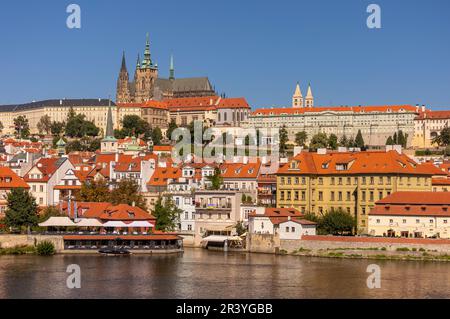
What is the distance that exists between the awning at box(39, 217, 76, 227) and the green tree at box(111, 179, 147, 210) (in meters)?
5.74

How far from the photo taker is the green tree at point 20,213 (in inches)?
2394

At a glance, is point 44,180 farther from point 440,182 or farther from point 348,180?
point 440,182

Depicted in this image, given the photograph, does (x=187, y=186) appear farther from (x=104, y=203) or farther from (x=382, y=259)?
(x=382, y=259)

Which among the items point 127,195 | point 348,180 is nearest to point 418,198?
point 348,180

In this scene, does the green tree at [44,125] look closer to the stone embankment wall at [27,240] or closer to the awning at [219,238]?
the awning at [219,238]

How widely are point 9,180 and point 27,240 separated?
504 inches

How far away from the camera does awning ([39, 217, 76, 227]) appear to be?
59.2 metres

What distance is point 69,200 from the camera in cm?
6688

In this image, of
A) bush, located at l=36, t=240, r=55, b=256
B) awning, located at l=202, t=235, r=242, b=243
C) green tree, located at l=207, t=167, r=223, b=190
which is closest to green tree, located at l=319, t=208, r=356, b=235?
awning, located at l=202, t=235, r=242, b=243

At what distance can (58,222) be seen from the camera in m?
59.7

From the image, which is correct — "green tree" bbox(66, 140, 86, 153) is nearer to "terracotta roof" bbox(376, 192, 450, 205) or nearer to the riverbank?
the riverbank

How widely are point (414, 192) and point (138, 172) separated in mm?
24525

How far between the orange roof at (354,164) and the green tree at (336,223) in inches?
158

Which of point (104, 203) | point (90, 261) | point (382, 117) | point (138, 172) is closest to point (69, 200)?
point (104, 203)
